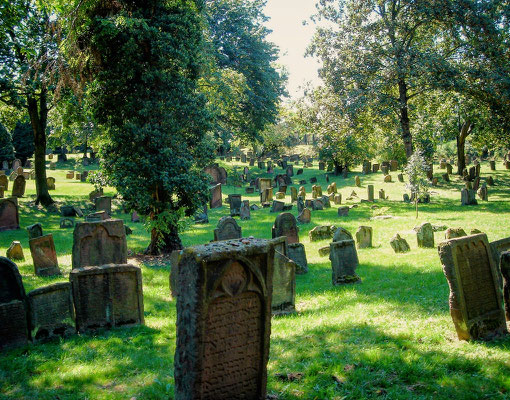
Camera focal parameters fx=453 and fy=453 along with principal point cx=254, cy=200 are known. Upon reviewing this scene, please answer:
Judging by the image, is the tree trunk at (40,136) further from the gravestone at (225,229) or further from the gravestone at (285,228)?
the gravestone at (285,228)

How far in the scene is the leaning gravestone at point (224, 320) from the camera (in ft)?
13.8

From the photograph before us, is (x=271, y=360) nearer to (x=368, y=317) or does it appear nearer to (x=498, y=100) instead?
(x=368, y=317)

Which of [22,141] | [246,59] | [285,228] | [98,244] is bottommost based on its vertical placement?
[285,228]

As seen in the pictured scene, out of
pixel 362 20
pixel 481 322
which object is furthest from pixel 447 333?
pixel 362 20

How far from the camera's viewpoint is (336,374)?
16.9ft

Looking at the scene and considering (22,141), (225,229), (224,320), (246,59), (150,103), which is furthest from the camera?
(22,141)

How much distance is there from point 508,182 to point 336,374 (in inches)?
1094

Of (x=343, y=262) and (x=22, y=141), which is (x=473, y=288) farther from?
(x=22, y=141)

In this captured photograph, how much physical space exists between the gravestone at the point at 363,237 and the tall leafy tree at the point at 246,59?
20.7 m

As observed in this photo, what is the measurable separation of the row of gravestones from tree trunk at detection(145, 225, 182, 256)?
260 inches

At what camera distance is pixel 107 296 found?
713 centimetres

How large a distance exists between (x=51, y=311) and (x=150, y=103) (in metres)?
7.62

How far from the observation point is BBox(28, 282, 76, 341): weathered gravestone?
6.72 metres

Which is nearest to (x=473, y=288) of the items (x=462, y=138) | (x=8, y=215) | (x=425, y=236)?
(x=425, y=236)
